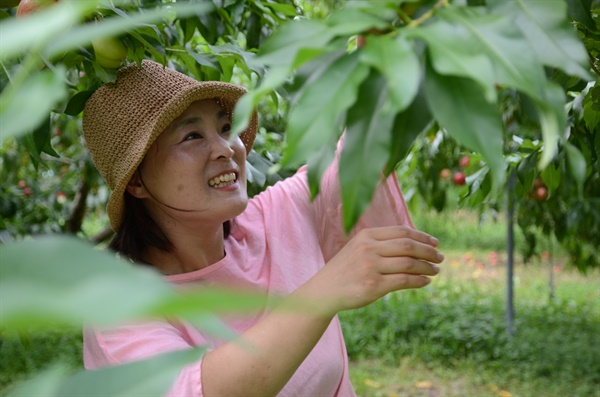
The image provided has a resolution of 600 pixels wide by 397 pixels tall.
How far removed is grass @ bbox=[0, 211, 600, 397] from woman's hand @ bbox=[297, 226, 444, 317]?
2.40 meters

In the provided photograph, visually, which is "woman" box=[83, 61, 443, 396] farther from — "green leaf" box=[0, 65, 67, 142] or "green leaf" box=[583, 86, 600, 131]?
"green leaf" box=[0, 65, 67, 142]

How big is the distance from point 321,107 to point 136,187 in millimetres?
870

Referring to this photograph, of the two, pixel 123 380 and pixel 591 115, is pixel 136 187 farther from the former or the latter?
pixel 123 380

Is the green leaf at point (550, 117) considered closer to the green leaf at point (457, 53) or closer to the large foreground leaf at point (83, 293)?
the green leaf at point (457, 53)

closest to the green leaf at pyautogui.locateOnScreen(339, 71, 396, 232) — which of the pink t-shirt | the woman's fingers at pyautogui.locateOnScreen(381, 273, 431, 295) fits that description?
the woman's fingers at pyautogui.locateOnScreen(381, 273, 431, 295)

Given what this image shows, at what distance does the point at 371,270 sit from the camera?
0.87 meters

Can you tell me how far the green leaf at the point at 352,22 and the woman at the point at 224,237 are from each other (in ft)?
1.42

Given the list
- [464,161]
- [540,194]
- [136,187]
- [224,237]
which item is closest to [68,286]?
[136,187]

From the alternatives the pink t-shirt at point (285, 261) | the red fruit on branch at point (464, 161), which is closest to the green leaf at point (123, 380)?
the pink t-shirt at point (285, 261)

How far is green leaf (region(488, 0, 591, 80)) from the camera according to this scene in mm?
483

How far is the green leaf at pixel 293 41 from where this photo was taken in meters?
0.45

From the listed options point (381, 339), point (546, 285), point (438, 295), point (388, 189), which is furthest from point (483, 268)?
point (388, 189)

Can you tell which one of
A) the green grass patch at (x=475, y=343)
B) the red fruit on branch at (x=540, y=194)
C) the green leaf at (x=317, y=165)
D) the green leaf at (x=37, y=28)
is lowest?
the green grass patch at (x=475, y=343)

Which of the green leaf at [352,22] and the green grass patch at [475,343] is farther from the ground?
the green leaf at [352,22]
